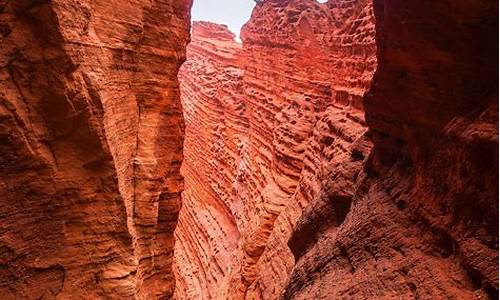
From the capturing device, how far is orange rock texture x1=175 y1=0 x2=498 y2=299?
14.5ft

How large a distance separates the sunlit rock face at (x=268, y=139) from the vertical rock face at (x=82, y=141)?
13.2 ft

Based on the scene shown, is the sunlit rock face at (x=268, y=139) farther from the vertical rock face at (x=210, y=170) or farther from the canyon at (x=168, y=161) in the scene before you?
the canyon at (x=168, y=161)

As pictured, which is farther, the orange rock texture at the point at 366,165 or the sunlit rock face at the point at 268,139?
the sunlit rock face at the point at 268,139

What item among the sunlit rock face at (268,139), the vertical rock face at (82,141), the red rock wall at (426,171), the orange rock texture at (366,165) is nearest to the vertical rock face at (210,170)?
the sunlit rock face at (268,139)

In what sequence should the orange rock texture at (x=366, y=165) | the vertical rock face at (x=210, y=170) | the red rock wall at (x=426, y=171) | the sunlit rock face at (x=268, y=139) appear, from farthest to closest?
the vertical rock face at (x=210, y=170) < the sunlit rock face at (x=268, y=139) < the orange rock texture at (x=366, y=165) < the red rock wall at (x=426, y=171)

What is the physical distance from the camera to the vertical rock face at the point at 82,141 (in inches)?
182

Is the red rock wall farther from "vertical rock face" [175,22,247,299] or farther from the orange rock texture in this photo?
"vertical rock face" [175,22,247,299]

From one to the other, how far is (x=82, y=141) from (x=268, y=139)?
486 inches

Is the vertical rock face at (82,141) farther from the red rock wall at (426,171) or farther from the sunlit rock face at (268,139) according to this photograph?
the sunlit rock face at (268,139)

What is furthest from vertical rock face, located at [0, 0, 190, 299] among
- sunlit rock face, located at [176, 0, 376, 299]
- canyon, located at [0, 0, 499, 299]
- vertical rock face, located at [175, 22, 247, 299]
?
vertical rock face, located at [175, 22, 247, 299]

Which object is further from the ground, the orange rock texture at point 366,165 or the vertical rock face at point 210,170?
the orange rock texture at point 366,165

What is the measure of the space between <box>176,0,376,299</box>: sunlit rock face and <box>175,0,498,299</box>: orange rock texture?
7 centimetres

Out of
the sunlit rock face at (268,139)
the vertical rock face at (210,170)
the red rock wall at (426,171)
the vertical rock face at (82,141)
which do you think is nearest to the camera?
the red rock wall at (426,171)

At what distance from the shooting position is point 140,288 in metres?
6.88
